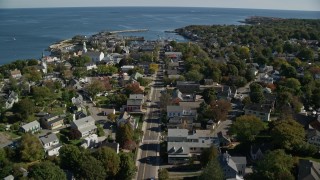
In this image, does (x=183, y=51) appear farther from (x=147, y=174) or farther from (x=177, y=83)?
(x=147, y=174)

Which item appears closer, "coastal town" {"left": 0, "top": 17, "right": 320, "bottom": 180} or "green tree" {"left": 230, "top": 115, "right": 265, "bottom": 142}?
"coastal town" {"left": 0, "top": 17, "right": 320, "bottom": 180}

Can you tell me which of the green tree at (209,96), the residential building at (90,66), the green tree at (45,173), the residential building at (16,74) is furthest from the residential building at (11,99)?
the green tree at (209,96)

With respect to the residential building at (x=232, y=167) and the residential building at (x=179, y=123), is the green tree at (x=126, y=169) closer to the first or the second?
the residential building at (x=232, y=167)

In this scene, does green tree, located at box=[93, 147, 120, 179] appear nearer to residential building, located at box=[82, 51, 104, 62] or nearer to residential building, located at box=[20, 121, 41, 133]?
residential building, located at box=[20, 121, 41, 133]

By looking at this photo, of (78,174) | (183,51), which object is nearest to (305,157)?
(78,174)

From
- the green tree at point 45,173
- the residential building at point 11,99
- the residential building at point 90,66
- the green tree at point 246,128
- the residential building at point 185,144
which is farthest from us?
the residential building at point 90,66

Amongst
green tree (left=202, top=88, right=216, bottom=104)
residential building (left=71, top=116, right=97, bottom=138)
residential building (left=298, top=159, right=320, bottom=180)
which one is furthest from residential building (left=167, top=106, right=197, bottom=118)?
residential building (left=298, top=159, right=320, bottom=180)
